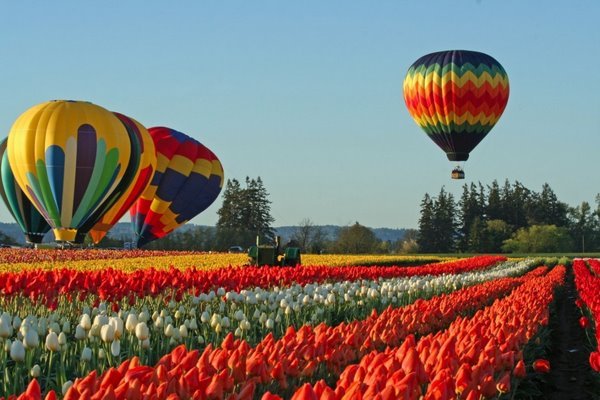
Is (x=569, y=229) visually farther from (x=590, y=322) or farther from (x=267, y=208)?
(x=590, y=322)

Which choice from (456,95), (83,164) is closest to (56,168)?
(83,164)

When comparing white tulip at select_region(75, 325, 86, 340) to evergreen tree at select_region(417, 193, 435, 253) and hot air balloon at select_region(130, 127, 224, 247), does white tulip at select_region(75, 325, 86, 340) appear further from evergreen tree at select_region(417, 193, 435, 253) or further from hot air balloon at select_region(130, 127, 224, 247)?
evergreen tree at select_region(417, 193, 435, 253)

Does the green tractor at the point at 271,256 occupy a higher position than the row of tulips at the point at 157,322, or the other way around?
the green tractor at the point at 271,256

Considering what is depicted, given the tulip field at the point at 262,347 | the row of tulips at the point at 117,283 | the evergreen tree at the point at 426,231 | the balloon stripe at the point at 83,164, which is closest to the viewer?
the tulip field at the point at 262,347

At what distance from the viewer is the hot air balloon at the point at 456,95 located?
145 feet

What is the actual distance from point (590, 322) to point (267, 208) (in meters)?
95.7

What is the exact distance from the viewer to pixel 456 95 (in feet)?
144

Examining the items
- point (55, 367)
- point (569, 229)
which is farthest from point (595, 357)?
point (569, 229)

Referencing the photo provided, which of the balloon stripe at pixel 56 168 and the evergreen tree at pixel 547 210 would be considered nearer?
the balloon stripe at pixel 56 168

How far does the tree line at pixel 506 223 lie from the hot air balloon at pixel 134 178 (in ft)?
230

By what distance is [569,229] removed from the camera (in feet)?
401

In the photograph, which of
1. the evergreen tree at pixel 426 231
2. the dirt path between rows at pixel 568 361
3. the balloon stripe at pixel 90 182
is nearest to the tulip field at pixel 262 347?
the dirt path between rows at pixel 568 361

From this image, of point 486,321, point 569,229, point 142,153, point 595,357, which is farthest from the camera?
point 569,229

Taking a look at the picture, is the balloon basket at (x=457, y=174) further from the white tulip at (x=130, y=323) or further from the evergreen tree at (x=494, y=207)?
the evergreen tree at (x=494, y=207)
